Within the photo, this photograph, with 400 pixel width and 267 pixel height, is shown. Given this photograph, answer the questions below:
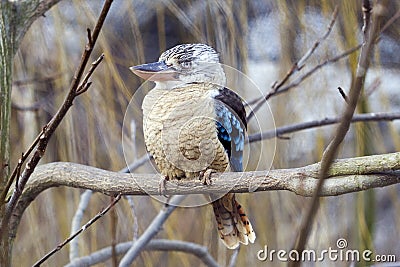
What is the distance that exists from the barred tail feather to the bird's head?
0.13 meters

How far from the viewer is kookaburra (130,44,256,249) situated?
54cm

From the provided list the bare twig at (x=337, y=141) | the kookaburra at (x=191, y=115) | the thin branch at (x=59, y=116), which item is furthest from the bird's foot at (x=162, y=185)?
the bare twig at (x=337, y=141)

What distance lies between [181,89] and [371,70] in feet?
2.15

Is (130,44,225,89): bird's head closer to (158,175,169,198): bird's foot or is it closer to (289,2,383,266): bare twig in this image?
(158,175,169,198): bird's foot

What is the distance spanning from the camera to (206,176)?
0.52 m

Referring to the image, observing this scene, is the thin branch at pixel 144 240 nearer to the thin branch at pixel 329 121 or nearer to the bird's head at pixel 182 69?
the thin branch at pixel 329 121

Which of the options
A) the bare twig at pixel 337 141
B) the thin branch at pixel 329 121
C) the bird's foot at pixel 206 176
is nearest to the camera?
the bare twig at pixel 337 141

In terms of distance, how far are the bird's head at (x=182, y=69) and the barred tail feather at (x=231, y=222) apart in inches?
5.0

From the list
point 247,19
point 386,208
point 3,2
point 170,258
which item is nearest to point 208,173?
point 3,2

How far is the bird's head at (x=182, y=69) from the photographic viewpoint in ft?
1.76

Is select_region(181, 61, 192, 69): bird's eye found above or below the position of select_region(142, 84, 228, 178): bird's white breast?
above

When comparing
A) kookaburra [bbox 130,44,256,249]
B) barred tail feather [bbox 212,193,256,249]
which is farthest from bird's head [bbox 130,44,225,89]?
barred tail feather [bbox 212,193,256,249]

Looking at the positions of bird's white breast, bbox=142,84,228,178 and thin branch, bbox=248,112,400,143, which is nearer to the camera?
bird's white breast, bbox=142,84,228,178

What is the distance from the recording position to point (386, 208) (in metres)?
1.51
